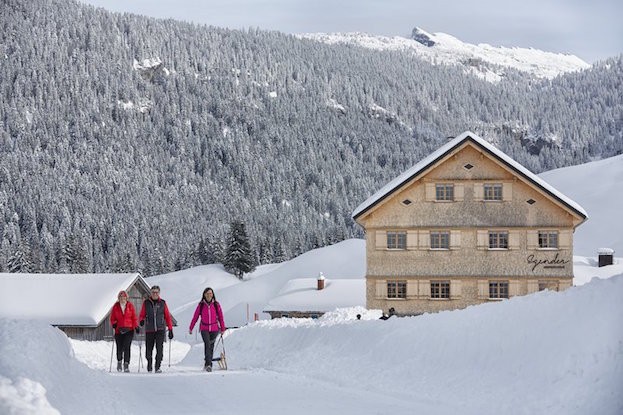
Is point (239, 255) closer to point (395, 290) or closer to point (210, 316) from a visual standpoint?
point (395, 290)

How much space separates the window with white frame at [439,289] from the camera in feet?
156

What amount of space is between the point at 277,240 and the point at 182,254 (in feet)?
63.7

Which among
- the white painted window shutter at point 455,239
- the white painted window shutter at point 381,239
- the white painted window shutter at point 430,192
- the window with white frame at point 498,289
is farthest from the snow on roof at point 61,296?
the window with white frame at point 498,289

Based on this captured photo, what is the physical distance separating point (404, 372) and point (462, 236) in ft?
99.0

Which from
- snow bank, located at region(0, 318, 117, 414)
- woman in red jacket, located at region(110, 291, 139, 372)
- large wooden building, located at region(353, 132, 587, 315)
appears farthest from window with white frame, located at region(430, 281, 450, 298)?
snow bank, located at region(0, 318, 117, 414)

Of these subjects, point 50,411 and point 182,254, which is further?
point 182,254

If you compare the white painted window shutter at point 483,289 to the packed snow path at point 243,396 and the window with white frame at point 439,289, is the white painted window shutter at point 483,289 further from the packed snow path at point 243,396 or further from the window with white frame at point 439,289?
the packed snow path at point 243,396

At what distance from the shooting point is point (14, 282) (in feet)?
218

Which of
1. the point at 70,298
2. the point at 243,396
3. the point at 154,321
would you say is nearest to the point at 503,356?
the point at 243,396

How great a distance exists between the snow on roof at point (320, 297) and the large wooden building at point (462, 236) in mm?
17101

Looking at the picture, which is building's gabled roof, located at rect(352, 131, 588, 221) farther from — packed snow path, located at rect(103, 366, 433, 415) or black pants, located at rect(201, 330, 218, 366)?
packed snow path, located at rect(103, 366, 433, 415)

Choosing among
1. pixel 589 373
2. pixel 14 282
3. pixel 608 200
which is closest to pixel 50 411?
pixel 589 373

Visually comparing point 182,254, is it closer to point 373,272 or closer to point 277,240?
point 277,240

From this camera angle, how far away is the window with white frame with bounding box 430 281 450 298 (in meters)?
47.5
